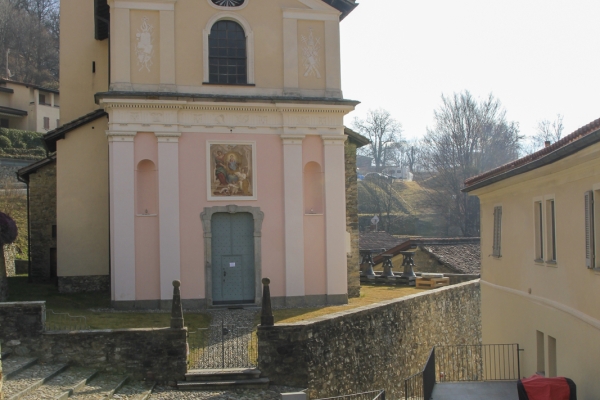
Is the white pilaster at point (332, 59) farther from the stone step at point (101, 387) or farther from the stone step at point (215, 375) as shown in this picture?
the stone step at point (101, 387)

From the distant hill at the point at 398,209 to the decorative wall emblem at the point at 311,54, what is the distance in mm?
37237

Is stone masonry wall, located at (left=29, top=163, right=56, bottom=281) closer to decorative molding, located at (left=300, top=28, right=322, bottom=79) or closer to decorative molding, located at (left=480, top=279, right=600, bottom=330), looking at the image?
decorative molding, located at (left=300, top=28, right=322, bottom=79)

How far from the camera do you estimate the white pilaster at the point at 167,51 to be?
59.4ft

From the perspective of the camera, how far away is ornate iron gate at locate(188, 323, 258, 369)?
12.5m

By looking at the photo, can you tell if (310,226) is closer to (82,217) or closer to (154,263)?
(154,263)

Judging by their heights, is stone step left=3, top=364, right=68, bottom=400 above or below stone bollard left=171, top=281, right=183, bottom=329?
below

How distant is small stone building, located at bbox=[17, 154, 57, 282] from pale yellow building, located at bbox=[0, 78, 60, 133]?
27.7m

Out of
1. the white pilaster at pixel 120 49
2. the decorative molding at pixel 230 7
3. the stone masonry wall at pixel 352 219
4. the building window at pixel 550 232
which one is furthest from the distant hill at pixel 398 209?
the building window at pixel 550 232

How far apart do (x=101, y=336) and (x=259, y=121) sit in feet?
27.7

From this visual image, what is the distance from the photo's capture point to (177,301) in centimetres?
1234

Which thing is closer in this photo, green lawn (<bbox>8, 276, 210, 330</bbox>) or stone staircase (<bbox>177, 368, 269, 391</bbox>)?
stone staircase (<bbox>177, 368, 269, 391</bbox>)

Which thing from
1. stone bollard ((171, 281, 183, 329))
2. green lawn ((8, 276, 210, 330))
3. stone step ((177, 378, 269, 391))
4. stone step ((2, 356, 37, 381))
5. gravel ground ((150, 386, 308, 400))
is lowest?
gravel ground ((150, 386, 308, 400))

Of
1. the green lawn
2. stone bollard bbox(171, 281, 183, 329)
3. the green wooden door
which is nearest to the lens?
stone bollard bbox(171, 281, 183, 329)

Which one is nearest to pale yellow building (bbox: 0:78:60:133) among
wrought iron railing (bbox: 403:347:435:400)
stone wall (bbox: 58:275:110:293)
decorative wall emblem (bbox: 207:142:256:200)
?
stone wall (bbox: 58:275:110:293)
